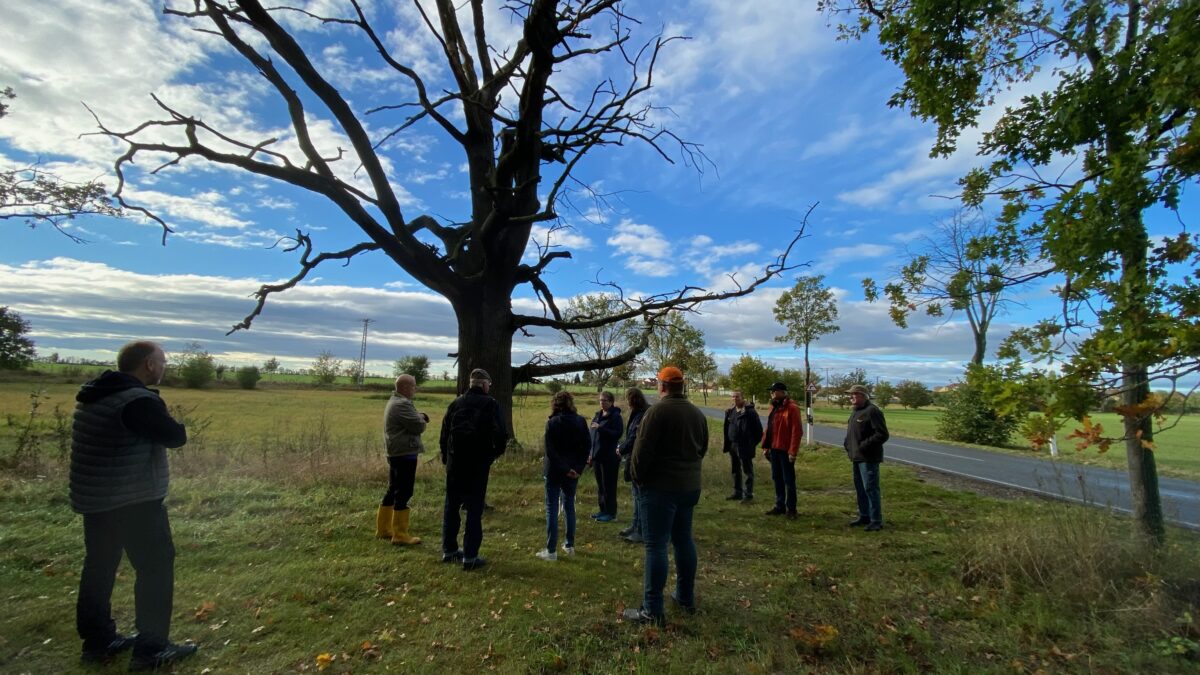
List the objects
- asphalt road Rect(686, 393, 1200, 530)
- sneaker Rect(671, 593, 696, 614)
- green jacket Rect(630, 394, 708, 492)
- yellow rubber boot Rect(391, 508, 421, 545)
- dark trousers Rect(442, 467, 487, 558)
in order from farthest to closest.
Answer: asphalt road Rect(686, 393, 1200, 530)
yellow rubber boot Rect(391, 508, 421, 545)
dark trousers Rect(442, 467, 487, 558)
sneaker Rect(671, 593, 696, 614)
green jacket Rect(630, 394, 708, 492)

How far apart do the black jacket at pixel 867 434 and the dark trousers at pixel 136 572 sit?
25.1ft

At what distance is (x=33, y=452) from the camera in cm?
950

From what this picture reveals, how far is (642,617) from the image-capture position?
172 inches

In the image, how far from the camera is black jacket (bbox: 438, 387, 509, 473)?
560 centimetres

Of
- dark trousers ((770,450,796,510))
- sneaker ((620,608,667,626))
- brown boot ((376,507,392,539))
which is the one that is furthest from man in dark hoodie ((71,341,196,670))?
dark trousers ((770,450,796,510))

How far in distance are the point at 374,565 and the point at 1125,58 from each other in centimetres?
779

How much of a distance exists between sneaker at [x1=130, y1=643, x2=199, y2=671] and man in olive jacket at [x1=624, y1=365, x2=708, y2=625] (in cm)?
314

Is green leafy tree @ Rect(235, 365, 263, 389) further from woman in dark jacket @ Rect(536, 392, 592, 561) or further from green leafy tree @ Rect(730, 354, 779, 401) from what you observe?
woman in dark jacket @ Rect(536, 392, 592, 561)

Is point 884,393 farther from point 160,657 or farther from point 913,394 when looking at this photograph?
point 160,657

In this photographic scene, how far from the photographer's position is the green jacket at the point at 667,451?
4438mm

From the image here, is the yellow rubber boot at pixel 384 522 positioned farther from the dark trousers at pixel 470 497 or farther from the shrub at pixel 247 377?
the shrub at pixel 247 377

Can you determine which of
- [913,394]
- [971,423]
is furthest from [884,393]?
[971,423]

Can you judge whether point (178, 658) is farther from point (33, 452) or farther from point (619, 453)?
point (33, 452)

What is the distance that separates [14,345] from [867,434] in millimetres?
49733
